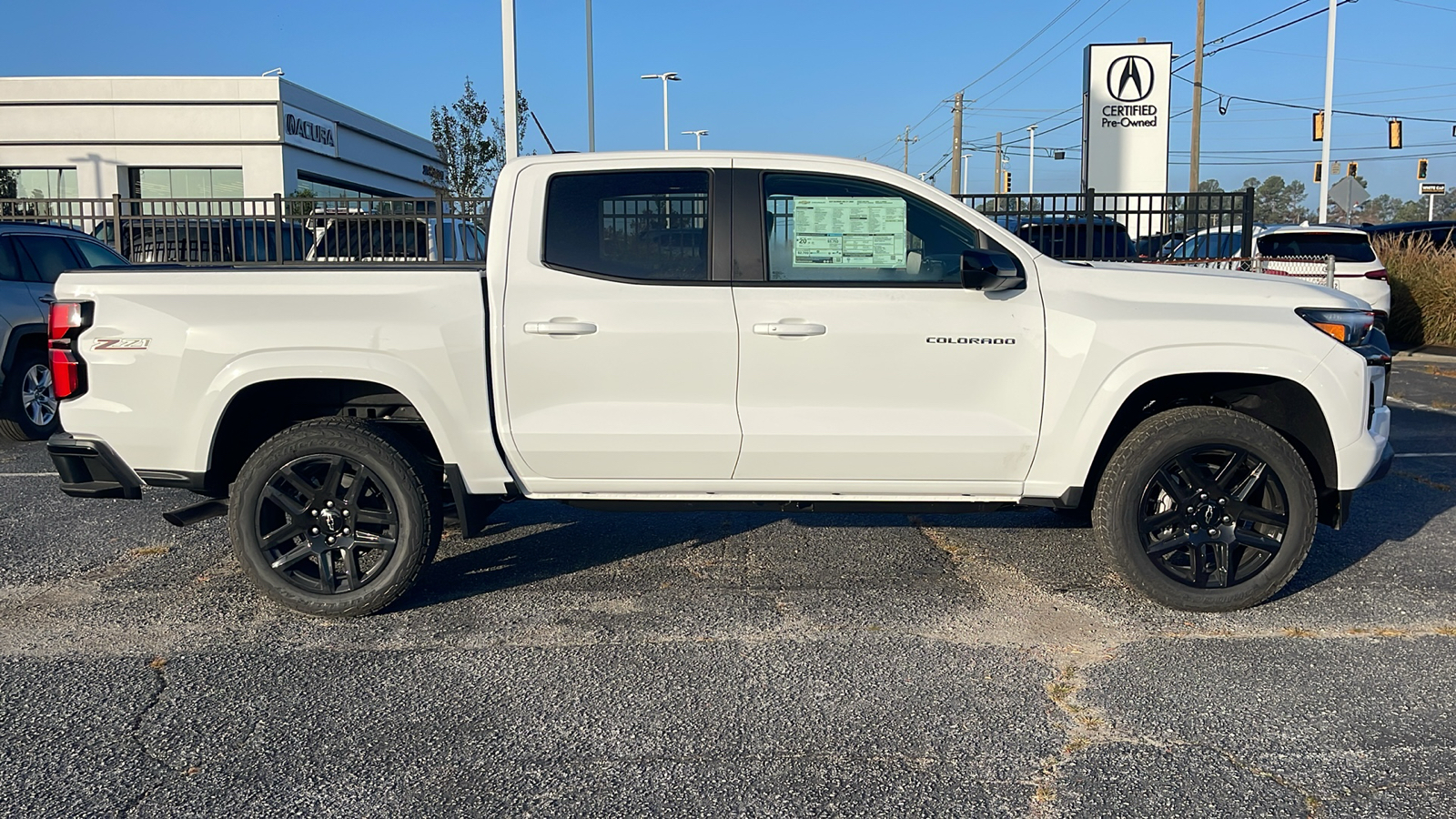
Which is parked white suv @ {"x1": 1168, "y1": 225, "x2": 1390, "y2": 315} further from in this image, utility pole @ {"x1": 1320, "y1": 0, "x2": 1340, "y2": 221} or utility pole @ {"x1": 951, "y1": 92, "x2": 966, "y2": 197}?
utility pole @ {"x1": 951, "y1": 92, "x2": 966, "y2": 197}

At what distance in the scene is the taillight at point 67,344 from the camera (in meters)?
4.54

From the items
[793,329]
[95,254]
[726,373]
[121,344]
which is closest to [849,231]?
[793,329]

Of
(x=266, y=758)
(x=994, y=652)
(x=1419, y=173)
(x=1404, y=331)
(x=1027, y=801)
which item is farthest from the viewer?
(x=1419, y=173)

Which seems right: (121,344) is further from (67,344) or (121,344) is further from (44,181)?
(44,181)

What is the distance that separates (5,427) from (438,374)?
6.21 m

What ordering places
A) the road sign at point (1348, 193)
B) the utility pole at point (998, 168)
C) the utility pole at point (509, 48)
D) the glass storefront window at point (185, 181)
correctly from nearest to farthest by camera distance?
the utility pole at point (509, 48), the road sign at point (1348, 193), the glass storefront window at point (185, 181), the utility pole at point (998, 168)

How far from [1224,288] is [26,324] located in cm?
851

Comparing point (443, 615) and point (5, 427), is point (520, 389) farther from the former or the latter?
point (5, 427)

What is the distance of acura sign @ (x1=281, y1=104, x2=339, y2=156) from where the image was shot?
35244 mm

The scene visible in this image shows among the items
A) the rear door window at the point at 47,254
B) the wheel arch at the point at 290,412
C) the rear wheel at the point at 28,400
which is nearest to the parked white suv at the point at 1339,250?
the wheel arch at the point at 290,412

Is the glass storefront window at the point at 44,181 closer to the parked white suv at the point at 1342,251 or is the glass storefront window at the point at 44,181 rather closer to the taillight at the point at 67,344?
the parked white suv at the point at 1342,251

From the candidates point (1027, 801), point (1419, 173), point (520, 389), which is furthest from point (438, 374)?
point (1419, 173)

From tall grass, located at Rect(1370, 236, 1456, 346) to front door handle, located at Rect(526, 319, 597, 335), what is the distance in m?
16.0

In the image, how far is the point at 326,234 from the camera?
575 inches
